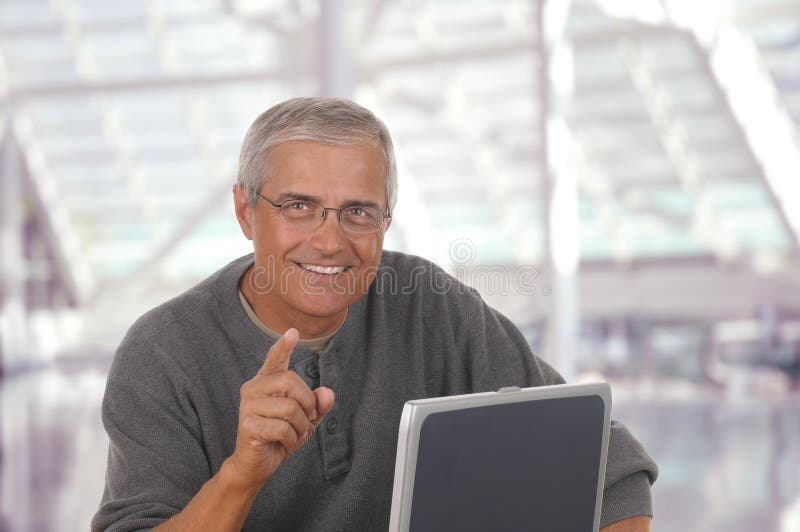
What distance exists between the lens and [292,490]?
142cm

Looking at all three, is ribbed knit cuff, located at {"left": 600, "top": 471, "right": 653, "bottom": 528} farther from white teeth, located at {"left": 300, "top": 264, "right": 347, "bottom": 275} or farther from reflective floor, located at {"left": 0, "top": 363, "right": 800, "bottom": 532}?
reflective floor, located at {"left": 0, "top": 363, "right": 800, "bottom": 532}

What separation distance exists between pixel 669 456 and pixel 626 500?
4.77m

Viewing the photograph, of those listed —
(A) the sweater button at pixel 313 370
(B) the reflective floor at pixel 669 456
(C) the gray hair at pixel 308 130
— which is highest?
(C) the gray hair at pixel 308 130

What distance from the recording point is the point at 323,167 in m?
1.38

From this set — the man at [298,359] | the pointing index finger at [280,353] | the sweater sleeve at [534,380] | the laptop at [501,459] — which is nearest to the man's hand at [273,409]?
the pointing index finger at [280,353]

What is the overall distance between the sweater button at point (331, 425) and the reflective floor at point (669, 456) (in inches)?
119

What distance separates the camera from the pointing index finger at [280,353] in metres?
1.11

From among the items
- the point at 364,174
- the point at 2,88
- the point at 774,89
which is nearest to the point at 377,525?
the point at 364,174

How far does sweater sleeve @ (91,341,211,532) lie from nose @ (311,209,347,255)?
295 mm

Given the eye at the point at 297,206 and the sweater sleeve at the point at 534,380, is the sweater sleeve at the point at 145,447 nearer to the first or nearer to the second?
the eye at the point at 297,206

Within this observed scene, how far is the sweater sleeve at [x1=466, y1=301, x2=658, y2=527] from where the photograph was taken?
1.44 meters

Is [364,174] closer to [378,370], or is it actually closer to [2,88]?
[378,370]

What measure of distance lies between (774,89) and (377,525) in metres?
9.49

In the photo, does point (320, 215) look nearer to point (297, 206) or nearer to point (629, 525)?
point (297, 206)
